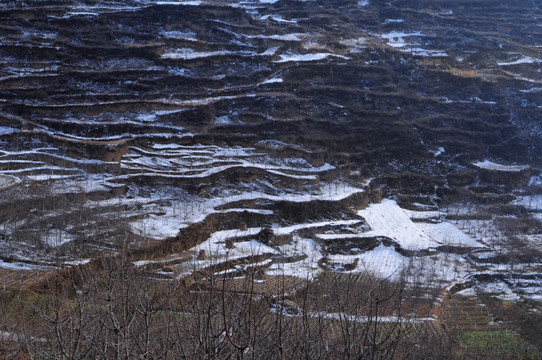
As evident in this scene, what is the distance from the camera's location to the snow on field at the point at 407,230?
27156mm

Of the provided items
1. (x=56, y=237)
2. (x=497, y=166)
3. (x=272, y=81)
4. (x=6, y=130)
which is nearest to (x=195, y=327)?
(x=56, y=237)

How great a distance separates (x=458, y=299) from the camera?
73.6ft

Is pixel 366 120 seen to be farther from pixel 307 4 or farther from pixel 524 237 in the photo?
pixel 307 4

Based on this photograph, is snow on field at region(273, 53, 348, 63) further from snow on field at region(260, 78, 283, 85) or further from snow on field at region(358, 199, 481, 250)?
snow on field at region(358, 199, 481, 250)

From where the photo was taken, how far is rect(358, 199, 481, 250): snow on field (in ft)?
89.1

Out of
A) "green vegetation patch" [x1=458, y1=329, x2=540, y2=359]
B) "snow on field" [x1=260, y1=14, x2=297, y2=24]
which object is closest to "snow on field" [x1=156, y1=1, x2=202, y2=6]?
"snow on field" [x1=260, y1=14, x2=297, y2=24]

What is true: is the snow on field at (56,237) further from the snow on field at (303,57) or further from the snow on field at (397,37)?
the snow on field at (397,37)

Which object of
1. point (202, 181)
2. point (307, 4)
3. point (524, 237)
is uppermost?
point (307, 4)

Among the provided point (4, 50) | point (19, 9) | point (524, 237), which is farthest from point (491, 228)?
point (19, 9)

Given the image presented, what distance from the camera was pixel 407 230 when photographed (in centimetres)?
2838

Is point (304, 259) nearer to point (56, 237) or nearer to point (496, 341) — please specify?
point (496, 341)

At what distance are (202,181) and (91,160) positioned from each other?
5.51 metres

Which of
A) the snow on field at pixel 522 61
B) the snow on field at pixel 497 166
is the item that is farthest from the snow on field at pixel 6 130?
the snow on field at pixel 522 61

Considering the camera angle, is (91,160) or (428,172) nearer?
(91,160)
